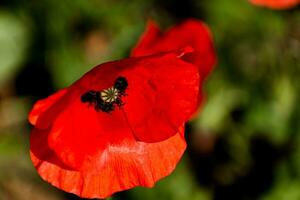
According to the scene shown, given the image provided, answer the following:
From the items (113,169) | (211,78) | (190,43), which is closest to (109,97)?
(113,169)

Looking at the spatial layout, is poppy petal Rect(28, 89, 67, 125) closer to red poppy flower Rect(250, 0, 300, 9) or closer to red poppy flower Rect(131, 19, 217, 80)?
red poppy flower Rect(131, 19, 217, 80)

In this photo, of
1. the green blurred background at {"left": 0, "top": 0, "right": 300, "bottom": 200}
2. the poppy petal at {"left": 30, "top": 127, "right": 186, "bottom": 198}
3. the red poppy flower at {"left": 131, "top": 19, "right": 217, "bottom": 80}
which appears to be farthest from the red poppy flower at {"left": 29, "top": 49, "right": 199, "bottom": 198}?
the green blurred background at {"left": 0, "top": 0, "right": 300, "bottom": 200}

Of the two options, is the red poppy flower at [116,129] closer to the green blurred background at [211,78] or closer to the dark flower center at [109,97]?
the dark flower center at [109,97]

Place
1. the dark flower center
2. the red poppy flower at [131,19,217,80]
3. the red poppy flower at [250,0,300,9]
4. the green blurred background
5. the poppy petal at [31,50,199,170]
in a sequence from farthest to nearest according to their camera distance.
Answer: the green blurred background < the red poppy flower at [250,0,300,9] < the red poppy flower at [131,19,217,80] < the dark flower center < the poppy petal at [31,50,199,170]

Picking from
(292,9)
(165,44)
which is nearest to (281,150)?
(292,9)

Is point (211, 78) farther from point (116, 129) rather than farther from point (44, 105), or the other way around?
point (44, 105)

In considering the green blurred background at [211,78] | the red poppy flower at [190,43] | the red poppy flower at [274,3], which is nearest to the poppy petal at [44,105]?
the red poppy flower at [190,43]

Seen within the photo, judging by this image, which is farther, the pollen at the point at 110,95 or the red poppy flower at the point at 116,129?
the pollen at the point at 110,95
